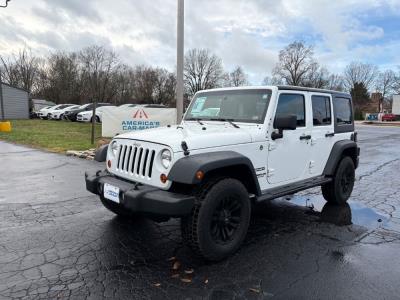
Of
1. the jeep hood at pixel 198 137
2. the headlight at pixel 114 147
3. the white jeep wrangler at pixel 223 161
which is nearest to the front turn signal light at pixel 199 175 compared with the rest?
the white jeep wrangler at pixel 223 161

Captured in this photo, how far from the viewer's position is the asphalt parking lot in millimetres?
3309

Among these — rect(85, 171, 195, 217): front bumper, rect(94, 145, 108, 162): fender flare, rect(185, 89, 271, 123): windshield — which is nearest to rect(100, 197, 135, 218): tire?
rect(94, 145, 108, 162): fender flare

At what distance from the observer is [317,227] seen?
5.12 meters

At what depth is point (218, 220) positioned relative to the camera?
12.8 ft

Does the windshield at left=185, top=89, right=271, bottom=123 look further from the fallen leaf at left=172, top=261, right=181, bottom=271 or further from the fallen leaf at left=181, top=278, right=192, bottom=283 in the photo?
the fallen leaf at left=181, top=278, right=192, bottom=283

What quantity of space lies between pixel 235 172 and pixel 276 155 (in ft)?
2.49

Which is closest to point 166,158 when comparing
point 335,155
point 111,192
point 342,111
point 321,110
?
point 111,192

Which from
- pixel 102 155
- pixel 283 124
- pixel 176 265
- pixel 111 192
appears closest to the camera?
pixel 176 265

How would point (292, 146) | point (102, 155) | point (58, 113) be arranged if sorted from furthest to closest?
point (58, 113) → point (292, 146) → point (102, 155)

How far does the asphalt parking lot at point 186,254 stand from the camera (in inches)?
130

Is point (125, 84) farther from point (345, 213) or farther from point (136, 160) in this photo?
point (136, 160)

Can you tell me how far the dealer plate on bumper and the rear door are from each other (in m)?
2.92

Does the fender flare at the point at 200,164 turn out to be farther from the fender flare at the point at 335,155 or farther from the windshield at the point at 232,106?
the fender flare at the point at 335,155

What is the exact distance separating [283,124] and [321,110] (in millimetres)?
1602
